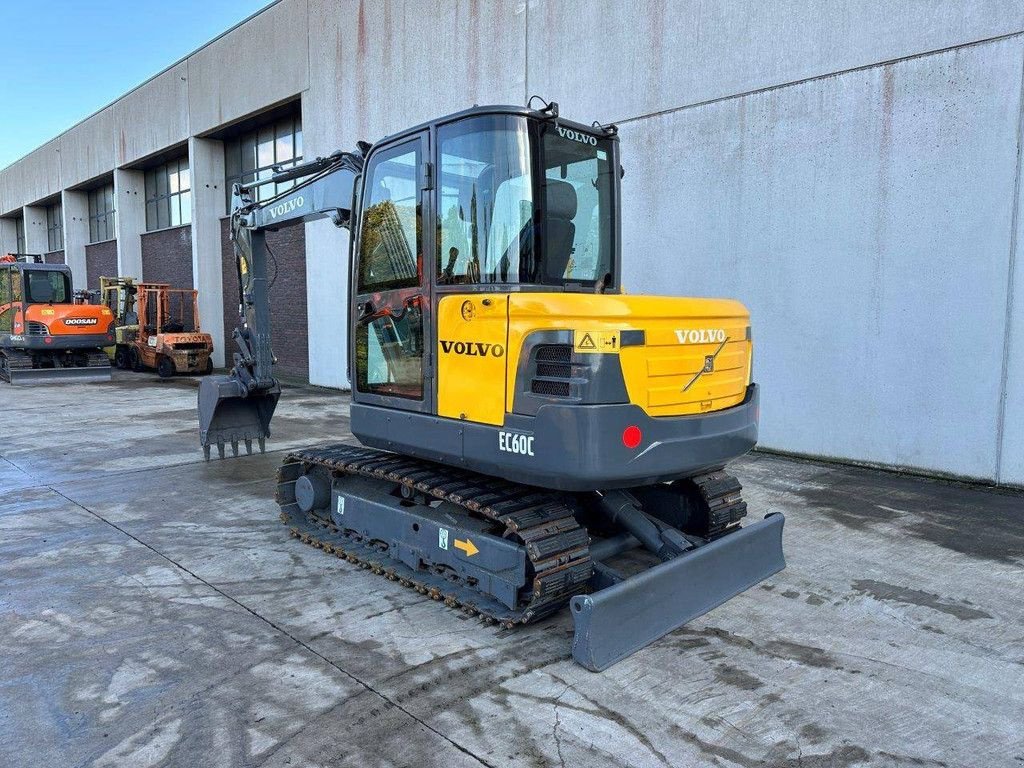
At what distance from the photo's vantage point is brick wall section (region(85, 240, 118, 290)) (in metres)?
27.5

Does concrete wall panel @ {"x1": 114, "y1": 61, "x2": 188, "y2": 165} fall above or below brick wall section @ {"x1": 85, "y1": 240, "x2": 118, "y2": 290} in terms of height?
above

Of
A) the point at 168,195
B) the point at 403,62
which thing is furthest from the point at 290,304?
the point at 168,195

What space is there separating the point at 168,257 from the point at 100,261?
759 cm

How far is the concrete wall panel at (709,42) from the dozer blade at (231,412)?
6.20 m

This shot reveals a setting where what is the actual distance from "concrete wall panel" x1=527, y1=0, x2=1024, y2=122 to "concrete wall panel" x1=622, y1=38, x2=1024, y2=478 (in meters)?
0.22

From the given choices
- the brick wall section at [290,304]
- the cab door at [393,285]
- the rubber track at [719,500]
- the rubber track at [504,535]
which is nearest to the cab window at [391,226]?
the cab door at [393,285]

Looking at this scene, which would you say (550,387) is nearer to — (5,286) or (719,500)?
(719,500)

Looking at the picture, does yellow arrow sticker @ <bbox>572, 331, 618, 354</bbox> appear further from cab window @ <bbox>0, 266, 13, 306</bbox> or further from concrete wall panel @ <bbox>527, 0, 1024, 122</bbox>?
cab window @ <bbox>0, 266, 13, 306</bbox>

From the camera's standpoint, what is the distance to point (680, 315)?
152 inches

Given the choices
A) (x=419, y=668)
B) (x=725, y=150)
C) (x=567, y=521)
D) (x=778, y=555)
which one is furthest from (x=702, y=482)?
(x=725, y=150)

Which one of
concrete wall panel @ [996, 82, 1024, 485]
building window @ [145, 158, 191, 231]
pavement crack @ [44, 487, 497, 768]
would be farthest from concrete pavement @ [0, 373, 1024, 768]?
building window @ [145, 158, 191, 231]

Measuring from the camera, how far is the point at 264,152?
749 inches

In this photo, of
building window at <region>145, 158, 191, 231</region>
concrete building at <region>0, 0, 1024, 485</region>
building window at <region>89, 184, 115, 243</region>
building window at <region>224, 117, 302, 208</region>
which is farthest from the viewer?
building window at <region>89, 184, 115, 243</region>

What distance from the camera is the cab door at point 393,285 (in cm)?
429
